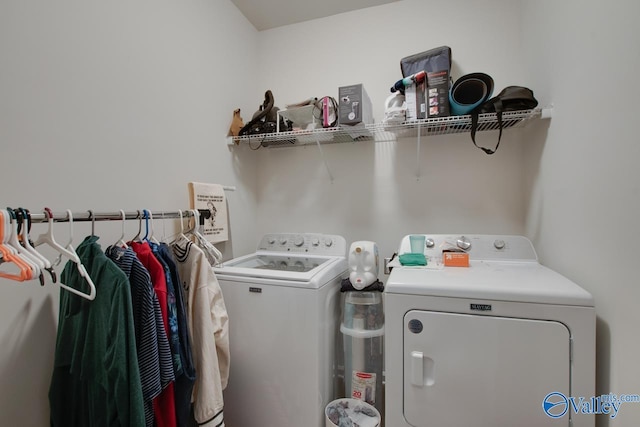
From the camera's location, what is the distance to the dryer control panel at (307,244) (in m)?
1.97

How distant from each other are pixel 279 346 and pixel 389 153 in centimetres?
145

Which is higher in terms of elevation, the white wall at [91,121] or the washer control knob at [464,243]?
the white wall at [91,121]

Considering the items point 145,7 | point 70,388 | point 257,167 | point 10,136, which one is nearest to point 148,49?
point 145,7

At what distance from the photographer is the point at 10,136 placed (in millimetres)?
964

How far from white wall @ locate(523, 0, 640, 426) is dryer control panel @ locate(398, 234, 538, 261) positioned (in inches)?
4.6

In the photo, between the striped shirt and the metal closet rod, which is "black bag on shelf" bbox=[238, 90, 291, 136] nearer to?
the metal closet rod

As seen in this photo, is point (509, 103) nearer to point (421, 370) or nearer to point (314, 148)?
point (314, 148)

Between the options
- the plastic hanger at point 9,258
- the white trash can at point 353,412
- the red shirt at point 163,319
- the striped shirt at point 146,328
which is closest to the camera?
the plastic hanger at point 9,258

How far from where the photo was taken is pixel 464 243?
164cm

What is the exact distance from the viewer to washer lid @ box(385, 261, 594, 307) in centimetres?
106

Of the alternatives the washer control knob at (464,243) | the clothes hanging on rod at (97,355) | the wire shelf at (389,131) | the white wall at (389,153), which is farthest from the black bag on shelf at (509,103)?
the clothes hanging on rod at (97,355)

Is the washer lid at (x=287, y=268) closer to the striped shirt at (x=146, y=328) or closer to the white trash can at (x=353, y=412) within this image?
the striped shirt at (x=146, y=328)

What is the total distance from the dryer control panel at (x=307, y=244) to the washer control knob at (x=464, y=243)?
686 millimetres

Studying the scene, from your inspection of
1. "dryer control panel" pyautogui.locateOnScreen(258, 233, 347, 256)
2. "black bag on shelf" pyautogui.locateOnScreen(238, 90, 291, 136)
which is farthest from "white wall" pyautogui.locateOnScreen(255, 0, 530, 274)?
"black bag on shelf" pyautogui.locateOnScreen(238, 90, 291, 136)
